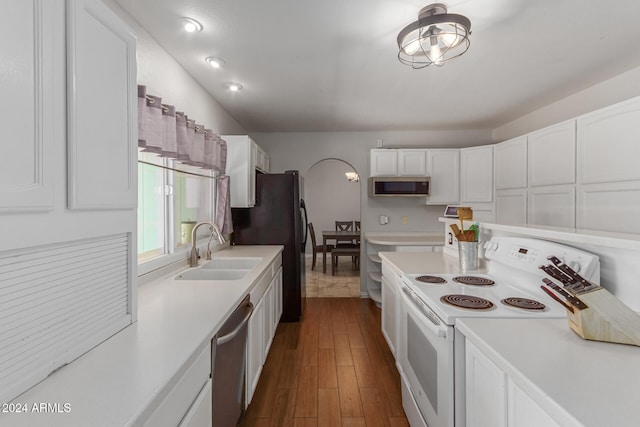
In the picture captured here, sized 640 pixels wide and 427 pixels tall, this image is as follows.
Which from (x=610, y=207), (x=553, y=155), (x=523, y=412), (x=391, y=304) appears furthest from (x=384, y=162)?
(x=523, y=412)

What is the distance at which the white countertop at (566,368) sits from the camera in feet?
2.01

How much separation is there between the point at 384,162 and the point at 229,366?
10.9 feet

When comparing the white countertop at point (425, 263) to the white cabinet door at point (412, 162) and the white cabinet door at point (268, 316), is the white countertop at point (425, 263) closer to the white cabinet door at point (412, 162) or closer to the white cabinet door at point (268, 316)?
the white cabinet door at point (268, 316)

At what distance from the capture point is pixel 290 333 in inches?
121

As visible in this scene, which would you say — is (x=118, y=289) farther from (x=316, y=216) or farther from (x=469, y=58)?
(x=316, y=216)

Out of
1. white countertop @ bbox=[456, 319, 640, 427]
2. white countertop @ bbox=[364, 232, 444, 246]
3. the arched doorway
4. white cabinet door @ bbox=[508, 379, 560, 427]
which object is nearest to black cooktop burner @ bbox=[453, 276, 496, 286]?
white countertop @ bbox=[456, 319, 640, 427]

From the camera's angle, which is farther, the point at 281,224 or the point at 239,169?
the point at 281,224

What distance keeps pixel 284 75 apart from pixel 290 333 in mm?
2501

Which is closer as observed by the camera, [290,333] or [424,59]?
[424,59]

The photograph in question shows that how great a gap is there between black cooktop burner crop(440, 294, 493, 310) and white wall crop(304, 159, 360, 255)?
6.35 m

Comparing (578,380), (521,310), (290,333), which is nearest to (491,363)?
(578,380)

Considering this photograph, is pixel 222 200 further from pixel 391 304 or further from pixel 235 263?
pixel 391 304

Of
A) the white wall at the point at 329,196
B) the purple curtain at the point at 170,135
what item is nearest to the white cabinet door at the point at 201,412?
the purple curtain at the point at 170,135

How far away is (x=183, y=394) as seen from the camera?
91cm
